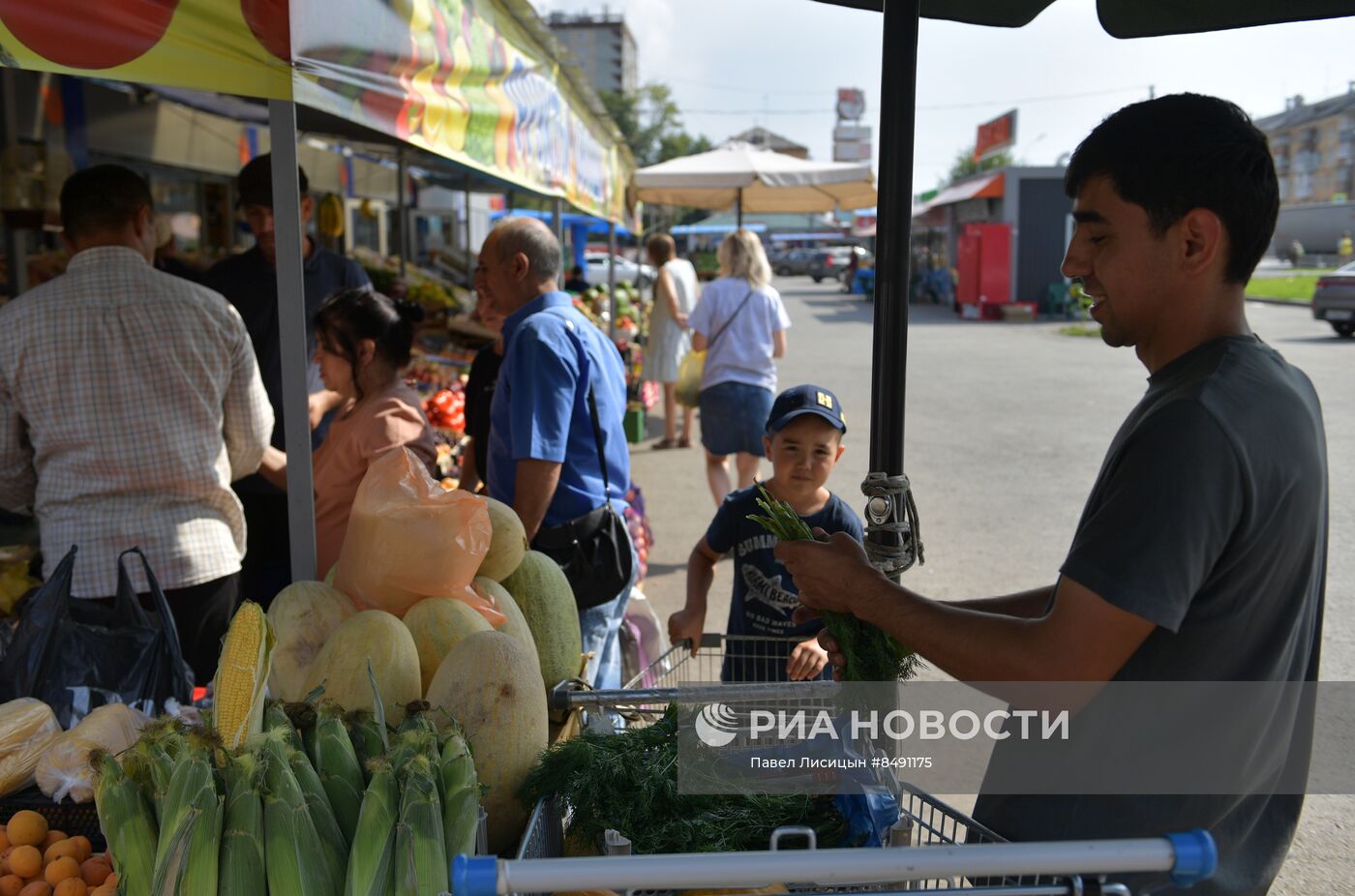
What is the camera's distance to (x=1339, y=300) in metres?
20.6

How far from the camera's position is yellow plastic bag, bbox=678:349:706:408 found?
8628 millimetres

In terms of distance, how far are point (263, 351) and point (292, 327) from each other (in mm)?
2224

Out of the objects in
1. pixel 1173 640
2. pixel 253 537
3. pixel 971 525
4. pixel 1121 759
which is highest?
pixel 1173 640

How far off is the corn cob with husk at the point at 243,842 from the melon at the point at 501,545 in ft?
3.60

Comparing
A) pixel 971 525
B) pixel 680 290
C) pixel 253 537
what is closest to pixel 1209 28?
pixel 253 537

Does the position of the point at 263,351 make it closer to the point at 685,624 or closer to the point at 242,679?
the point at 685,624

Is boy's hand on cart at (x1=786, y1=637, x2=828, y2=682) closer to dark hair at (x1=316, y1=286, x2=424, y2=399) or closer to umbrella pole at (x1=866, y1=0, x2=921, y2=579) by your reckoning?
umbrella pole at (x1=866, y1=0, x2=921, y2=579)

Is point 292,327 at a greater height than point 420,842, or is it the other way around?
point 292,327

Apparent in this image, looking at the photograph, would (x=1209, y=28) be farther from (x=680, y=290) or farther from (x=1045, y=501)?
(x=680, y=290)

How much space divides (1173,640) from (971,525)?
6.94 metres

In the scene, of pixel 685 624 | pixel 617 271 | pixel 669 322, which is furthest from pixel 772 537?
pixel 617 271

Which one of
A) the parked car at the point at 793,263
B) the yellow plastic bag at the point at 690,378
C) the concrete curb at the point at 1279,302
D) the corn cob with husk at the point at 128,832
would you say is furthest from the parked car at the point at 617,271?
the corn cob with husk at the point at 128,832

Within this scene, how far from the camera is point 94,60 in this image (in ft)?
6.90

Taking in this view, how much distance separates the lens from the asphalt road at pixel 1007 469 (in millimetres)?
6250
